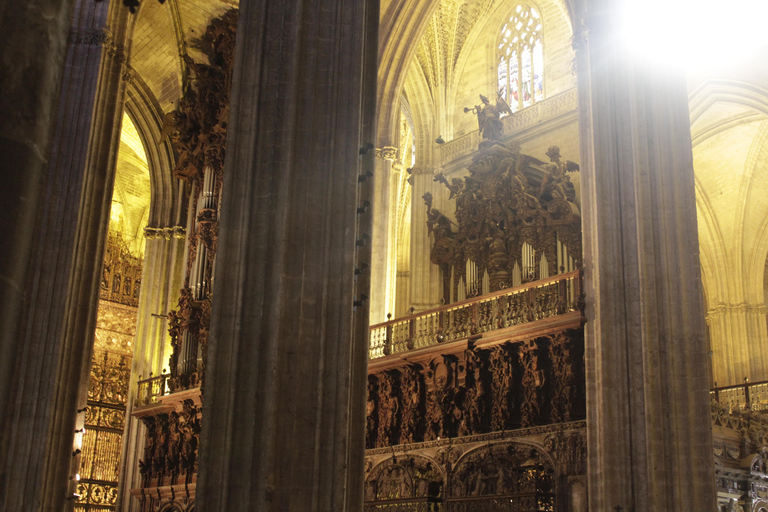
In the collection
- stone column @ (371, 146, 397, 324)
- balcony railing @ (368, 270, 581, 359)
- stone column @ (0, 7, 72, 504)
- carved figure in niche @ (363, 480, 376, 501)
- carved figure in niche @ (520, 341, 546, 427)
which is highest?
stone column @ (371, 146, 397, 324)

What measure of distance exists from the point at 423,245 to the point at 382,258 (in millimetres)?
1955

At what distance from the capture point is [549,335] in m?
11.9

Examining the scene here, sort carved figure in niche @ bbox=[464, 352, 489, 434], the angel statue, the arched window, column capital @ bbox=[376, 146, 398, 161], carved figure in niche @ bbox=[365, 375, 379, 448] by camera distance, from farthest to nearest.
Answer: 1. the arched window
2. column capital @ bbox=[376, 146, 398, 161]
3. the angel statue
4. carved figure in niche @ bbox=[365, 375, 379, 448]
5. carved figure in niche @ bbox=[464, 352, 489, 434]

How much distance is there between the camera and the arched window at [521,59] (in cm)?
1803

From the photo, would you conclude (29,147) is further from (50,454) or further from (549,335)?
(549,335)

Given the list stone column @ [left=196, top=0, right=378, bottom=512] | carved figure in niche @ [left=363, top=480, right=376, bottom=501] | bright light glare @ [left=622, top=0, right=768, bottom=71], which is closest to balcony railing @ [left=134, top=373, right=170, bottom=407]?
carved figure in niche @ [left=363, top=480, right=376, bottom=501]

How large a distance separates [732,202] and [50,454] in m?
17.5

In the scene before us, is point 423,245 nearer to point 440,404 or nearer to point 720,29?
point 440,404

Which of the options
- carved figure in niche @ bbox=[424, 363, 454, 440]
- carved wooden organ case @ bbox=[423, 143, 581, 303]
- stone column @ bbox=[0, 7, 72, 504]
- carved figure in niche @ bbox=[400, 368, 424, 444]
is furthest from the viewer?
carved wooden organ case @ bbox=[423, 143, 581, 303]

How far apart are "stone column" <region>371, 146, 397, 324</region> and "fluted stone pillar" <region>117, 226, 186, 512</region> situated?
4.57m

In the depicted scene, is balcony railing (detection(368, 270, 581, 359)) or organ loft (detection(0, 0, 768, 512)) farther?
balcony railing (detection(368, 270, 581, 359))

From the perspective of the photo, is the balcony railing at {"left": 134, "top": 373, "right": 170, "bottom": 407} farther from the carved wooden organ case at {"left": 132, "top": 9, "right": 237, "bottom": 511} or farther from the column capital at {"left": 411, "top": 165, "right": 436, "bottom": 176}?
the column capital at {"left": 411, "top": 165, "right": 436, "bottom": 176}

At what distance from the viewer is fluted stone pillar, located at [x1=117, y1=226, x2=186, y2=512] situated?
647 inches

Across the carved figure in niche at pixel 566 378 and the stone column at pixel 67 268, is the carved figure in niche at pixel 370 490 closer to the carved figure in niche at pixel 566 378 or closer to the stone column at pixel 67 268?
the carved figure in niche at pixel 566 378
